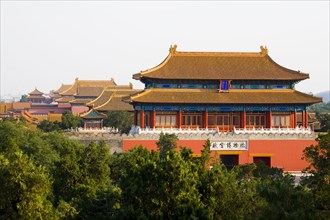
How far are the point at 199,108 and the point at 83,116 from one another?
14.0 metres

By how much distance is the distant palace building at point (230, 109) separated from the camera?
37719 mm

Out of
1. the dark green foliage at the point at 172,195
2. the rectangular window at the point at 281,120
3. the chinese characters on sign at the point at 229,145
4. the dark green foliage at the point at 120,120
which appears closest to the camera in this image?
the dark green foliage at the point at 172,195

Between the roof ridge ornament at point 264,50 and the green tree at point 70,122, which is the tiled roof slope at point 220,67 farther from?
the green tree at point 70,122

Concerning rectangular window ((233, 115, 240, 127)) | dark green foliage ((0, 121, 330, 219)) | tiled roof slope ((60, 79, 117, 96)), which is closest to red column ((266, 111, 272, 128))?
rectangular window ((233, 115, 240, 127))

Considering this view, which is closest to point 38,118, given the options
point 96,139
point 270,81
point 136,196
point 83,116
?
point 83,116

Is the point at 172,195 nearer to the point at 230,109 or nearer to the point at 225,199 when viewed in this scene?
the point at 225,199

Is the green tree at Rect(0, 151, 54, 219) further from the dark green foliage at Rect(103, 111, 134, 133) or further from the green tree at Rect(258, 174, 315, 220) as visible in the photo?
the dark green foliage at Rect(103, 111, 134, 133)

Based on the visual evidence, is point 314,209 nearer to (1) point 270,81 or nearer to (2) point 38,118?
(1) point 270,81

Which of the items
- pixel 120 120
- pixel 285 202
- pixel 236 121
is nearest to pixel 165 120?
pixel 236 121

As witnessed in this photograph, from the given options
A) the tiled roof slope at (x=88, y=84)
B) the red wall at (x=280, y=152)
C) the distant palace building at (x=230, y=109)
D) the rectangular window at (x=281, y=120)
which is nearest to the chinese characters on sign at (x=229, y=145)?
the distant palace building at (x=230, y=109)

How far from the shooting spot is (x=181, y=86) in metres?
39.3

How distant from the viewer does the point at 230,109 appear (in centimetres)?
3891

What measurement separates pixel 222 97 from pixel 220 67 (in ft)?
9.84

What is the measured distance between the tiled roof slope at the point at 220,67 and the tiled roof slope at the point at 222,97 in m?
1.03
